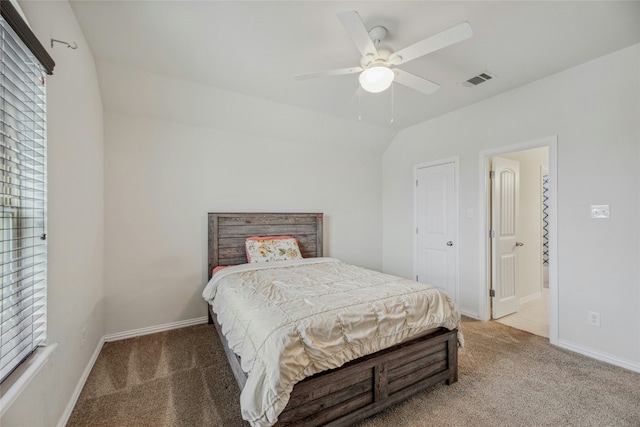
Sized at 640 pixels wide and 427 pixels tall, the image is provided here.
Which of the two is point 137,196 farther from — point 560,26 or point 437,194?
point 560,26

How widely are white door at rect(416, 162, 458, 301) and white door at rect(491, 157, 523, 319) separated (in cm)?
43

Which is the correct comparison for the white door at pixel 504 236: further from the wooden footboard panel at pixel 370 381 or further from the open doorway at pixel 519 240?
the wooden footboard panel at pixel 370 381

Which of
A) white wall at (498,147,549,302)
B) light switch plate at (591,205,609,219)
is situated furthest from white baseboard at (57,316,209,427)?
white wall at (498,147,549,302)

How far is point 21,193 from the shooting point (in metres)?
1.27

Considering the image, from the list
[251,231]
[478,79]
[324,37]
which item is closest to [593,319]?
[478,79]

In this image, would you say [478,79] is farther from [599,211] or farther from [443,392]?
[443,392]

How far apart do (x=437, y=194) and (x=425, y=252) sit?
33.4 inches

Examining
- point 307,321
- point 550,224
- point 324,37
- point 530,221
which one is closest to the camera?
point 307,321

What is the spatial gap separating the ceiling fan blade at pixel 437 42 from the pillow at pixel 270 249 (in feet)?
7.55

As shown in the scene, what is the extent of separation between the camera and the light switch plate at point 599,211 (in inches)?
93.0

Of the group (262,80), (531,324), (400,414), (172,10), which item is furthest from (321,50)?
(531,324)

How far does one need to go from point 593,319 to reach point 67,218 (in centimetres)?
416

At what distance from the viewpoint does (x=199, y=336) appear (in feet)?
9.36

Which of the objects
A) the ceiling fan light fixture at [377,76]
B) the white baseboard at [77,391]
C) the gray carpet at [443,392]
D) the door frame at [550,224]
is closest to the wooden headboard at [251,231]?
the gray carpet at [443,392]
